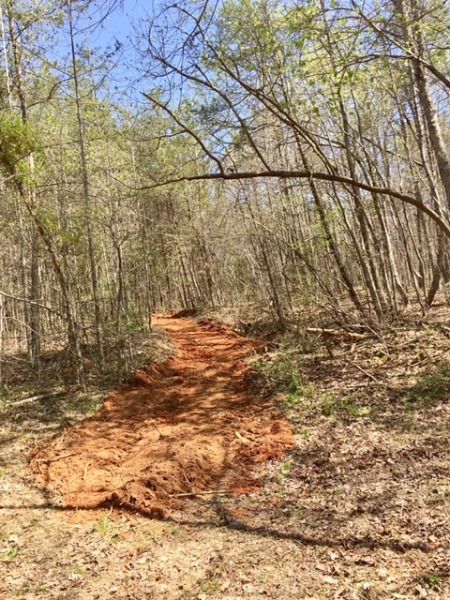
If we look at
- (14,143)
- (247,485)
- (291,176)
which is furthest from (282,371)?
(14,143)

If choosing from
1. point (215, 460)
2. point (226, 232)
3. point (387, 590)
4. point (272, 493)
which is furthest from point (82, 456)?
point (226, 232)

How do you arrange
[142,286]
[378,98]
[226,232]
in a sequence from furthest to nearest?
[226,232] → [142,286] → [378,98]

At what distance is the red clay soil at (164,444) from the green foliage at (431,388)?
6.20 ft

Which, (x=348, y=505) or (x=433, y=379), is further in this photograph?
(x=433, y=379)

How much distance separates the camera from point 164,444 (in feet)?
19.7

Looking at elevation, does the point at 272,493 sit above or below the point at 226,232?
below

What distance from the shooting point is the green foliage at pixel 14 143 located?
6852mm

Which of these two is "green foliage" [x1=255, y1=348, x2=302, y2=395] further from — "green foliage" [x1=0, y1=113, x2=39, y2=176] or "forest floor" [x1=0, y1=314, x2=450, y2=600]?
Result: "green foliage" [x1=0, y1=113, x2=39, y2=176]

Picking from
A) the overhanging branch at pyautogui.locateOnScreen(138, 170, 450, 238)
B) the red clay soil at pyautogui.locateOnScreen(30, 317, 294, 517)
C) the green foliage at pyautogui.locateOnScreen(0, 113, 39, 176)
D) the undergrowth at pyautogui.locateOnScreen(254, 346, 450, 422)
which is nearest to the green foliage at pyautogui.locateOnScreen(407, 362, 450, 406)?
the undergrowth at pyautogui.locateOnScreen(254, 346, 450, 422)

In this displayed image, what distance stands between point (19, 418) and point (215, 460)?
3.87 meters

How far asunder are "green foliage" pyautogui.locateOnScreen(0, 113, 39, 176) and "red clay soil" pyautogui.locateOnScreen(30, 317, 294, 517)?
4.47 meters

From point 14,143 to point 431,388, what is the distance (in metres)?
7.61

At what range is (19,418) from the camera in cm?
723

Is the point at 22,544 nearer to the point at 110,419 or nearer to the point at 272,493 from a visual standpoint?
the point at 272,493
